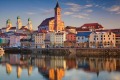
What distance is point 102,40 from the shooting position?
23750 millimetres

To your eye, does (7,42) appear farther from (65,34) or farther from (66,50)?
(66,50)

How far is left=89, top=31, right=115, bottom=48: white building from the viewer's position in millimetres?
23719

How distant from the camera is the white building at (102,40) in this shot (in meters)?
23.7

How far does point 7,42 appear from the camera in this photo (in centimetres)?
3294

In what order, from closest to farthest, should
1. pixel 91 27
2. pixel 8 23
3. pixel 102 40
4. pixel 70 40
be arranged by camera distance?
pixel 102 40 → pixel 70 40 → pixel 91 27 → pixel 8 23

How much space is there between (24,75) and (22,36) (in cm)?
1968

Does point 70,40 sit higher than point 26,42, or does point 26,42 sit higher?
point 70,40

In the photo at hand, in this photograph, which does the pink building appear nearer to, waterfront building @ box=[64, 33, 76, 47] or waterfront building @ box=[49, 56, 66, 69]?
waterfront building @ box=[64, 33, 76, 47]

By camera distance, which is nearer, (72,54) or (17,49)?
(72,54)

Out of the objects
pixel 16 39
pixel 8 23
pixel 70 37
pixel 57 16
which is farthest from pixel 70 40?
pixel 8 23

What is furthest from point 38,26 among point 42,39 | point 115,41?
point 115,41

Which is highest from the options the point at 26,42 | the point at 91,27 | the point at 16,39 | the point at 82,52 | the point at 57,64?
the point at 91,27

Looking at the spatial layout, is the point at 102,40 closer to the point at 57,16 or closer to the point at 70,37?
the point at 70,37

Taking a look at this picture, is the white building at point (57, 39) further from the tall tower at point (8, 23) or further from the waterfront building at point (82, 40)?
the tall tower at point (8, 23)
